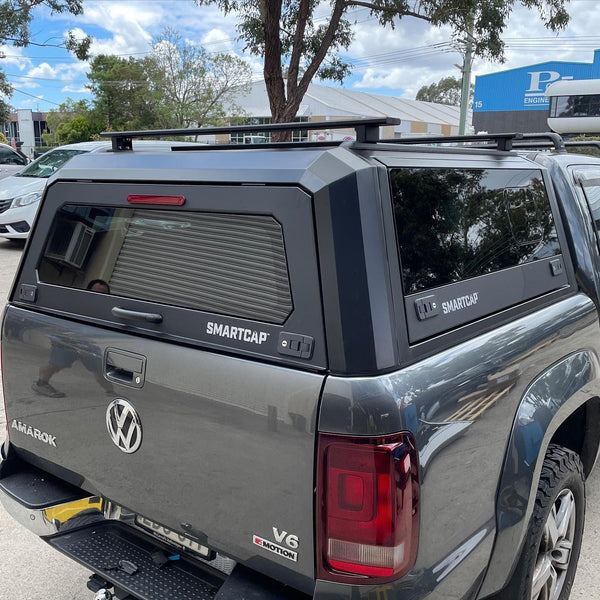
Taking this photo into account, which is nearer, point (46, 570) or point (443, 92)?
point (46, 570)

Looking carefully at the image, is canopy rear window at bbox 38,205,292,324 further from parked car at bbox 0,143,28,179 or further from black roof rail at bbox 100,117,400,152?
parked car at bbox 0,143,28,179

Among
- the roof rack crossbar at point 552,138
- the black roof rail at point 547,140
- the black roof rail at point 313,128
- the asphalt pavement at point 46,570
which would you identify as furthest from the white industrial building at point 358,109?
the black roof rail at point 313,128

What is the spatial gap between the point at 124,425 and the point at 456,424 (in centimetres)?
108

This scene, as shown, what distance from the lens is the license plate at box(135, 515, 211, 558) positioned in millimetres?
2082

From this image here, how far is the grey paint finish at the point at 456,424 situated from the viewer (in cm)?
168

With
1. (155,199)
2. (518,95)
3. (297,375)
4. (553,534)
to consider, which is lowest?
(553,534)

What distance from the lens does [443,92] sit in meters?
97.1

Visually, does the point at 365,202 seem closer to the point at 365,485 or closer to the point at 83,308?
the point at 365,485

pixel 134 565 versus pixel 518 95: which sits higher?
pixel 518 95

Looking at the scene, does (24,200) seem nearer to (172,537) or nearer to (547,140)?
(547,140)

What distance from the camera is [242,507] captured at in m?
1.88

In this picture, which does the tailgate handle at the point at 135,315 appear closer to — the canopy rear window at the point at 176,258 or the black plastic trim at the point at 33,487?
the canopy rear window at the point at 176,258

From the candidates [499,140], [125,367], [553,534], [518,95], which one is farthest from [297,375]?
[518,95]

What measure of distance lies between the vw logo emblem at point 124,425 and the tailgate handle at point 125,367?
8 cm
